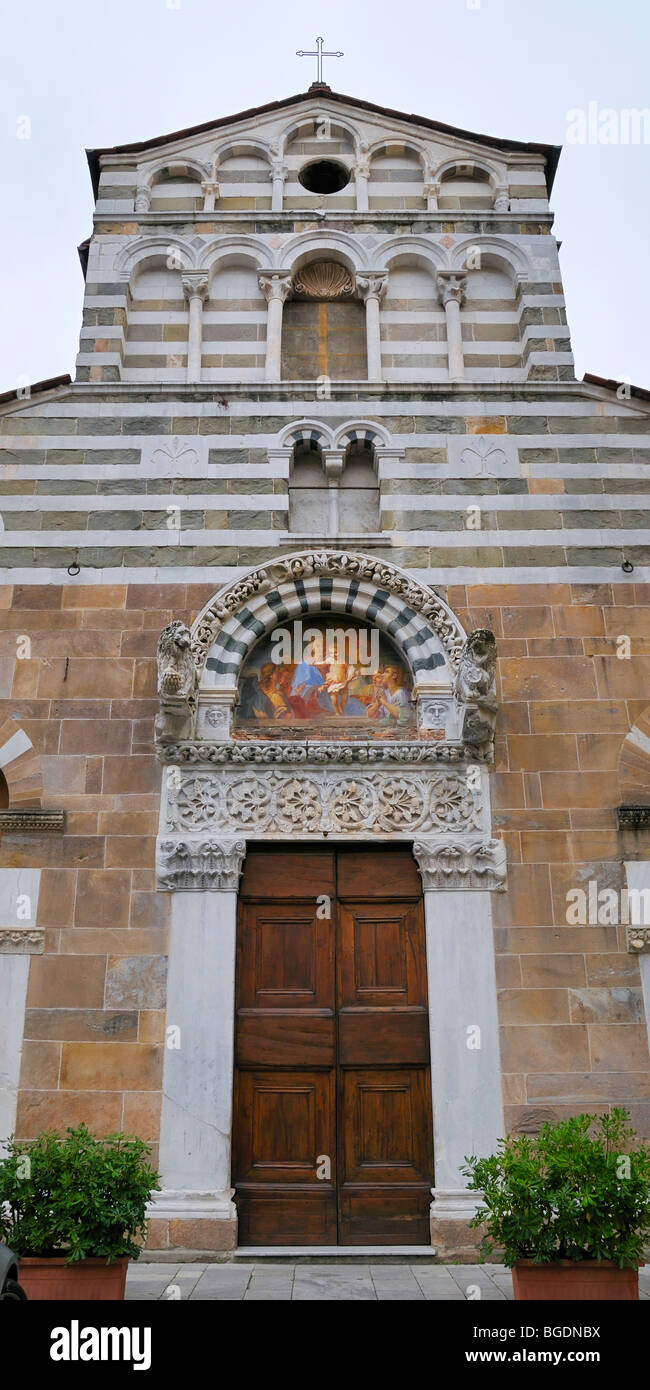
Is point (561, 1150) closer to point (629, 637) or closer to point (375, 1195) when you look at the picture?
point (375, 1195)

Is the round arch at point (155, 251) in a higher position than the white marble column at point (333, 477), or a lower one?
higher

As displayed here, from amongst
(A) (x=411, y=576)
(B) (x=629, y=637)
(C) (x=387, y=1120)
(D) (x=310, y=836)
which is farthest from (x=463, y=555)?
(C) (x=387, y=1120)

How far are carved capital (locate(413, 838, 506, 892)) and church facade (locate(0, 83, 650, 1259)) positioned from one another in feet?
0.12

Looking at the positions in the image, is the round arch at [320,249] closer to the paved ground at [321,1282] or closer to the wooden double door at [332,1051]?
the wooden double door at [332,1051]

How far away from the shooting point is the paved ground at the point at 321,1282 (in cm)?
712

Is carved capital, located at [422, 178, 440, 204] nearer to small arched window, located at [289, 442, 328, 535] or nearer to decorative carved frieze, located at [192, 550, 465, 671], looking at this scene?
small arched window, located at [289, 442, 328, 535]

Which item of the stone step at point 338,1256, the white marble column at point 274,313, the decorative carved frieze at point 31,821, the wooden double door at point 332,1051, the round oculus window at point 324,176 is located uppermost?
the round oculus window at point 324,176

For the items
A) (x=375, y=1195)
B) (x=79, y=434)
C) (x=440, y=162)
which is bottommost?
(x=375, y=1195)

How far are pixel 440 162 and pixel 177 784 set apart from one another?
847 cm

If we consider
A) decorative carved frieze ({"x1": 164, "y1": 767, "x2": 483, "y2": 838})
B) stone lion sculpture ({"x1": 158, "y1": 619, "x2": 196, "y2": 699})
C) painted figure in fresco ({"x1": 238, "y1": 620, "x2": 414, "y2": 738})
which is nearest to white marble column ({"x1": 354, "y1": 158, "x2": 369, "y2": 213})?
painted figure in fresco ({"x1": 238, "y1": 620, "x2": 414, "y2": 738})

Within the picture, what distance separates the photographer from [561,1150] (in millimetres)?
6363

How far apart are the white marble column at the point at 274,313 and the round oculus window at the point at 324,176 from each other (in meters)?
1.78

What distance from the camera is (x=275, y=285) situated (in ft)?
39.4

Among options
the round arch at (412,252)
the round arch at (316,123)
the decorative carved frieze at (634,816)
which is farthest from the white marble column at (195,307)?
the decorative carved frieze at (634,816)
